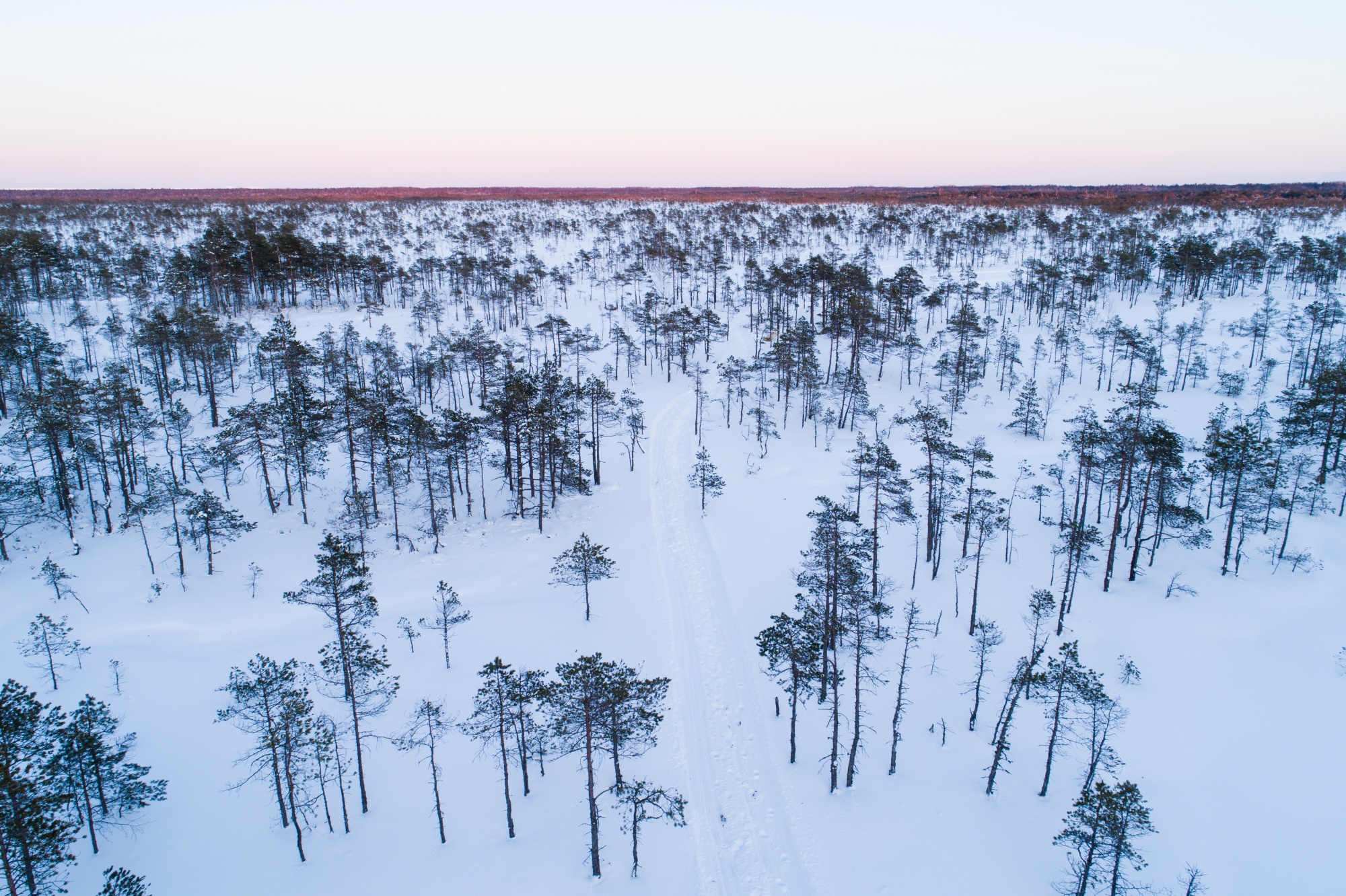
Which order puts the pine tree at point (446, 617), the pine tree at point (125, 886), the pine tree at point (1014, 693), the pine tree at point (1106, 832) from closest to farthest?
the pine tree at point (1106, 832) → the pine tree at point (125, 886) → the pine tree at point (1014, 693) → the pine tree at point (446, 617)

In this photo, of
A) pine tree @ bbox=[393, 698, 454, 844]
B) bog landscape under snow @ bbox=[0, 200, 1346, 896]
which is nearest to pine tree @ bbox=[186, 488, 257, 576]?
bog landscape under snow @ bbox=[0, 200, 1346, 896]

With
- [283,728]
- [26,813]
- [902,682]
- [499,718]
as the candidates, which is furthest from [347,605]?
[902,682]

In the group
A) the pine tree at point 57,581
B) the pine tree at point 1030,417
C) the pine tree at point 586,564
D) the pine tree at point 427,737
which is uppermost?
the pine tree at point 1030,417

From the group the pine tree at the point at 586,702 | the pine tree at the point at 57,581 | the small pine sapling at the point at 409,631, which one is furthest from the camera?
the pine tree at the point at 57,581

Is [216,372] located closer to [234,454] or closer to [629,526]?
[234,454]

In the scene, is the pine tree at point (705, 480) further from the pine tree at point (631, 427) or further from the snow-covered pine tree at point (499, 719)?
the snow-covered pine tree at point (499, 719)

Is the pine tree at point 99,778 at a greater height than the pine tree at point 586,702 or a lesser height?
lesser

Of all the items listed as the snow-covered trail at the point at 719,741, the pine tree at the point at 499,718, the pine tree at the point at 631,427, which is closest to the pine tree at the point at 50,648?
the pine tree at the point at 499,718
